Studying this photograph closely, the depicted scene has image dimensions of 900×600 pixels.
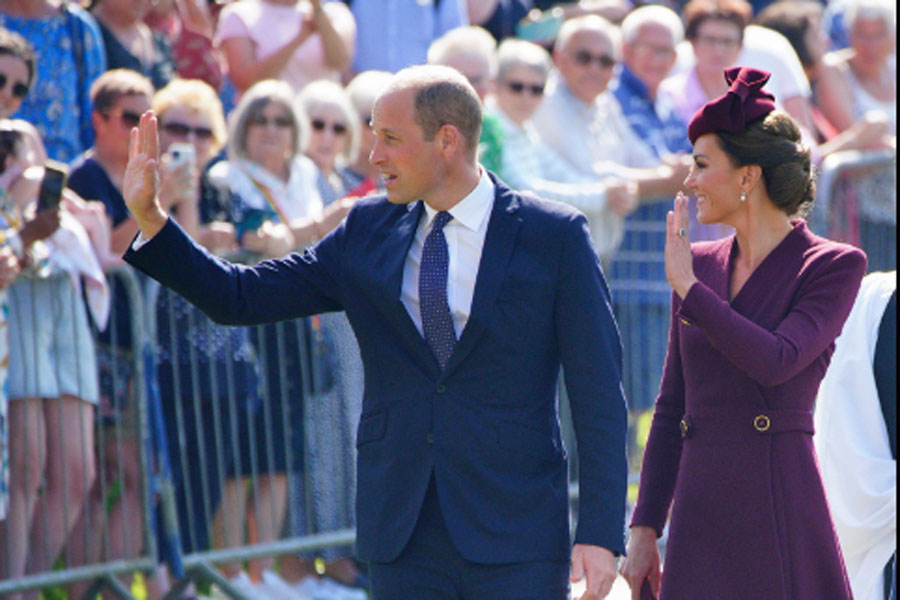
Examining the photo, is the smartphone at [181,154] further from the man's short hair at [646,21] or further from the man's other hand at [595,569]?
the man's short hair at [646,21]

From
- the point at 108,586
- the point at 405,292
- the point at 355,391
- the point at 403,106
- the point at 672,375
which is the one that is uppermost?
the point at 403,106

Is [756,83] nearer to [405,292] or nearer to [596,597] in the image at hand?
[405,292]

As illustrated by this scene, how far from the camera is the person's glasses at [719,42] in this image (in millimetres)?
9266

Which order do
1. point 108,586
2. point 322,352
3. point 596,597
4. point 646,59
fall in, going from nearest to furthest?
point 596,597
point 108,586
point 322,352
point 646,59

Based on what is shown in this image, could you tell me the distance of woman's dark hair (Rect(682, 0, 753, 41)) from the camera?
30.5 ft

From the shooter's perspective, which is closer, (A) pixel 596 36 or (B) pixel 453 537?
(B) pixel 453 537

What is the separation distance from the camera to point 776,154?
416cm

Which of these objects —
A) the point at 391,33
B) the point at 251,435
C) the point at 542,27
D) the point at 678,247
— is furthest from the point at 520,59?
the point at 678,247

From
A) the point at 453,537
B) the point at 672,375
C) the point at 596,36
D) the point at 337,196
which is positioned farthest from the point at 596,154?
the point at 453,537

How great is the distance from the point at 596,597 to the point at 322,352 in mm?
3484

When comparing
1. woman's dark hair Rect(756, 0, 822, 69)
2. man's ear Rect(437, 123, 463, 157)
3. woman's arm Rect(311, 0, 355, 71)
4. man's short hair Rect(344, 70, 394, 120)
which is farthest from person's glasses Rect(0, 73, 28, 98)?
woman's dark hair Rect(756, 0, 822, 69)

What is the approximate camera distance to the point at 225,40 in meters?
8.37

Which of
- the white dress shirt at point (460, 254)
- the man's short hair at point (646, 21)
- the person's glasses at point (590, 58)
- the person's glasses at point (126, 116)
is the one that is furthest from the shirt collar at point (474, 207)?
the man's short hair at point (646, 21)

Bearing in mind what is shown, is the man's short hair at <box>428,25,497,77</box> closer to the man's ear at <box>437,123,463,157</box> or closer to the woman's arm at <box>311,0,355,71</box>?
the woman's arm at <box>311,0,355,71</box>
